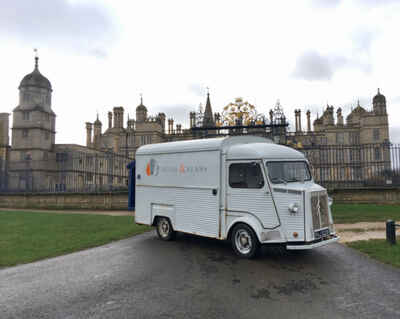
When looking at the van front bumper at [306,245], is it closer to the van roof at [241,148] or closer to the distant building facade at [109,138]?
the van roof at [241,148]

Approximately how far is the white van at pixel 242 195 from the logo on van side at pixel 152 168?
63 mm

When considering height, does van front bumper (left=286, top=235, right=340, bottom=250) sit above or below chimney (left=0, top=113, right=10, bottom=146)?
below

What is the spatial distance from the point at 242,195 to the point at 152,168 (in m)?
3.88

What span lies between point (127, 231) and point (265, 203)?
6880 mm

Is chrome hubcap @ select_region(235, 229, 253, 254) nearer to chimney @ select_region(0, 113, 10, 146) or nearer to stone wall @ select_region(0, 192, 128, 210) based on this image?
stone wall @ select_region(0, 192, 128, 210)

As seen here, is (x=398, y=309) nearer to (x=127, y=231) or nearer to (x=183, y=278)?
(x=183, y=278)

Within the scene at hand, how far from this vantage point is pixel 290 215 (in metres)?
7.01

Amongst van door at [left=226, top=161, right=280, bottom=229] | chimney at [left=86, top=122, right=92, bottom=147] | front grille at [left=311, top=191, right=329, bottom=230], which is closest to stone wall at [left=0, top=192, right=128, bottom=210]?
van door at [left=226, top=161, right=280, bottom=229]

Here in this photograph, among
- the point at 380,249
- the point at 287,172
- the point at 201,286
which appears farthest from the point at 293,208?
the point at 380,249

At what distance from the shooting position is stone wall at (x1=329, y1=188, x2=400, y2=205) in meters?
17.8

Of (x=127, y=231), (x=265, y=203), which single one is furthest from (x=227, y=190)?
(x=127, y=231)

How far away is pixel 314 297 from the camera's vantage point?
5160mm

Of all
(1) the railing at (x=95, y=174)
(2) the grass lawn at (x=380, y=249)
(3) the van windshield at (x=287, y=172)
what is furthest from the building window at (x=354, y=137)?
(3) the van windshield at (x=287, y=172)

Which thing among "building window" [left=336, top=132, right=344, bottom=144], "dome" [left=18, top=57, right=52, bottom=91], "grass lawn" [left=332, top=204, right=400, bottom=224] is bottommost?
"grass lawn" [left=332, top=204, right=400, bottom=224]
